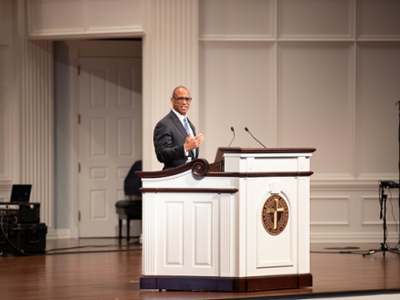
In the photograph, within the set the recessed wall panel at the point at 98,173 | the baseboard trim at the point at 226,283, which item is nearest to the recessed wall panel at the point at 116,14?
the recessed wall panel at the point at 98,173

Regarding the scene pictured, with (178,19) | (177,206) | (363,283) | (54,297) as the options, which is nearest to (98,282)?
(54,297)

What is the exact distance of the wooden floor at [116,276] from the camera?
12.4 ft

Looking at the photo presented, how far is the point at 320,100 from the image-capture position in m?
7.12

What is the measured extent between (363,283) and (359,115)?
346cm

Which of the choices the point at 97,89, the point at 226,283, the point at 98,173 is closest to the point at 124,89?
the point at 97,89

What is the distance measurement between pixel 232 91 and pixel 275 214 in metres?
3.52

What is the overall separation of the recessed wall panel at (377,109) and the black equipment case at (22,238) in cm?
417

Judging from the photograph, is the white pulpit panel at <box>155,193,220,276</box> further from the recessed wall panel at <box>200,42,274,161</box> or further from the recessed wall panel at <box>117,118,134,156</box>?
the recessed wall panel at <box>117,118,134,156</box>

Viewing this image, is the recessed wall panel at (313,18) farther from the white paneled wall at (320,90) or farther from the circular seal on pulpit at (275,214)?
the circular seal on pulpit at (275,214)

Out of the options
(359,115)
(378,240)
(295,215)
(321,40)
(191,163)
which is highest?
(321,40)

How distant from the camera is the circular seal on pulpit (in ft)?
12.2

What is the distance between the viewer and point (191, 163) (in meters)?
3.73

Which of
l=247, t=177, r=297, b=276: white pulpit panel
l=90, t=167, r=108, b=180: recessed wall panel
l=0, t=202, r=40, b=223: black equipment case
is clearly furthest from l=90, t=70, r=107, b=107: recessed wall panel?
l=247, t=177, r=297, b=276: white pulpit panel

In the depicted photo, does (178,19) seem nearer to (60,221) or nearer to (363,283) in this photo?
(60,221)
